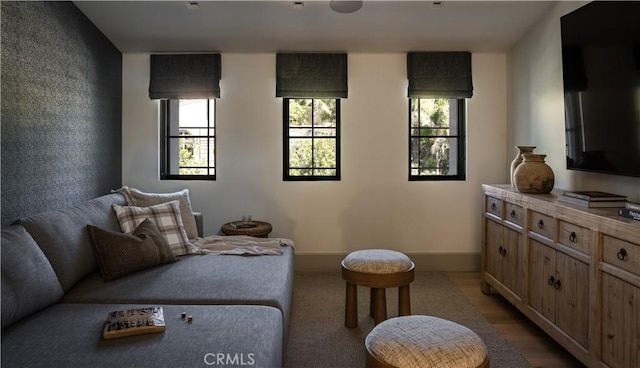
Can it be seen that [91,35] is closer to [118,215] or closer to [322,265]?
[118,215]

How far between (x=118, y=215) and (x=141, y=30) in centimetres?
186

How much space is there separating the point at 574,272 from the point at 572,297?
14 cm

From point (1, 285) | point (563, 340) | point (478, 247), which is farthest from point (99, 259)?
point (478, 247)

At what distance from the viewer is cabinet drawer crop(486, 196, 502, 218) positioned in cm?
342

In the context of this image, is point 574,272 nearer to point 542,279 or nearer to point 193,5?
point 542,279

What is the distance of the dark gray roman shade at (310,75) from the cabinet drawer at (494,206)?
1.66 metres

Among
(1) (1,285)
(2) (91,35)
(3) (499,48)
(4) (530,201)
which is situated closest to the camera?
(1) (1,285)

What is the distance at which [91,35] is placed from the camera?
12.5 feet

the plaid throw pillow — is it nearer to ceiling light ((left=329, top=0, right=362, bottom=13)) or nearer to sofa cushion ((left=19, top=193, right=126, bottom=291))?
sofa cushion ((left=19, top=193, right=126, bottom=291))

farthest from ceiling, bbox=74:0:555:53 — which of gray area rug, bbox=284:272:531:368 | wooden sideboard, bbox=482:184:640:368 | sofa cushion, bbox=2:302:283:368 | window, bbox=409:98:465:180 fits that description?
sofa cushion, bbox=2:302:283:368

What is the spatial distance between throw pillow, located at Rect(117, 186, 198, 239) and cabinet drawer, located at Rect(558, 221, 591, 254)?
99.4 inches

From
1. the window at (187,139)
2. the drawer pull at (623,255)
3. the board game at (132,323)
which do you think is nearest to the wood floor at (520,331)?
the drawer pull at (623,255)

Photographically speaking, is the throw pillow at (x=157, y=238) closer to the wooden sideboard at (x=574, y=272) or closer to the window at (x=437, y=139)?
the wooden sideboard at (x=574, y=272)

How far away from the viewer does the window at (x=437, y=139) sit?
4.46 meters
